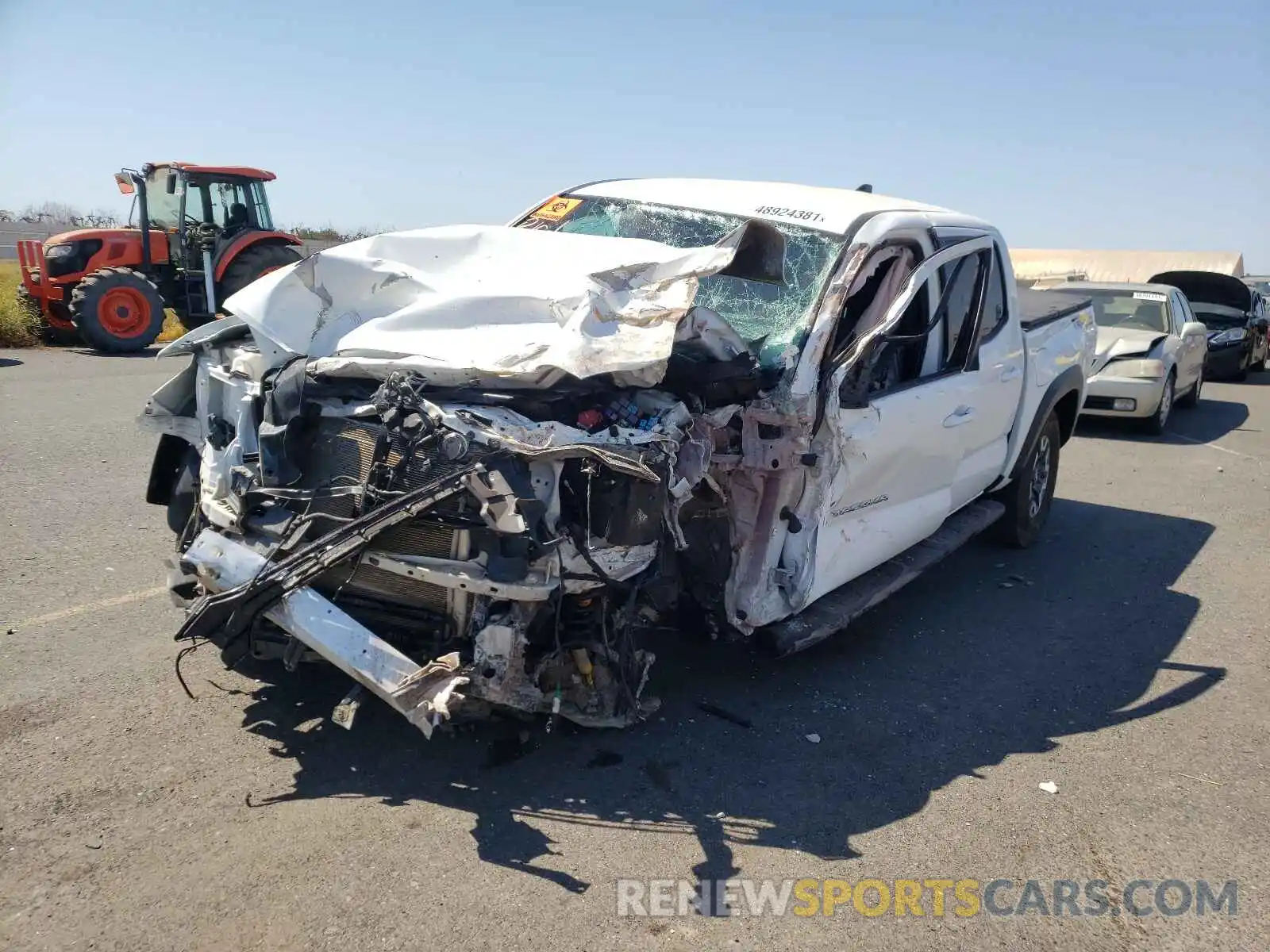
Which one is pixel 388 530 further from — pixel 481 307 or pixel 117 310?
pixel 117 310

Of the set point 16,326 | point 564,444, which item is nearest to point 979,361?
point 564,444

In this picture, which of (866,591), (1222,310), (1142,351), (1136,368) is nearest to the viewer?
(866,591)

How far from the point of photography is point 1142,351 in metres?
11.8

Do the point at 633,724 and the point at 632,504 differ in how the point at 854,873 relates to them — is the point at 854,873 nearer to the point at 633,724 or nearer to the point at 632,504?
the point at 633,724

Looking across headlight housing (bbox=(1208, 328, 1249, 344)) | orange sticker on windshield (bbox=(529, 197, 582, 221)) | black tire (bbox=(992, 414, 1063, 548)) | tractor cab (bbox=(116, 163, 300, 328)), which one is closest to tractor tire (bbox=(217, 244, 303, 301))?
tractor cab (bbox=(116, 163, 300, 328))

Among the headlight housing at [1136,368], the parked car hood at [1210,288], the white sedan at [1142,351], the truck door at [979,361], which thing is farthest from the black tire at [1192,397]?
the truck door at [979,361]

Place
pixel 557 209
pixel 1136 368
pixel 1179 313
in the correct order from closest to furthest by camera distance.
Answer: pixel 557 209, pixel 1136 368, pixel 1179 313

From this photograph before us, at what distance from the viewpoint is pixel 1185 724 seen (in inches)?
178

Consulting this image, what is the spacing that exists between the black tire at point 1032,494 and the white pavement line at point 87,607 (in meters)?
5.25

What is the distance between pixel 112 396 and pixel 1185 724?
10688 mm

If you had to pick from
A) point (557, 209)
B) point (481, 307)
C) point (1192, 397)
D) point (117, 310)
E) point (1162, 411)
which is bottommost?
point (1192, 397)

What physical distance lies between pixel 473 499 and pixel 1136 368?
1060 cm

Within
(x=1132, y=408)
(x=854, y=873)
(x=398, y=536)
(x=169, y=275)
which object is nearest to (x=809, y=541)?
(x=854, y=873)

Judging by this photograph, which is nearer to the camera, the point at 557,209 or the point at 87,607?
the point at 87,607
